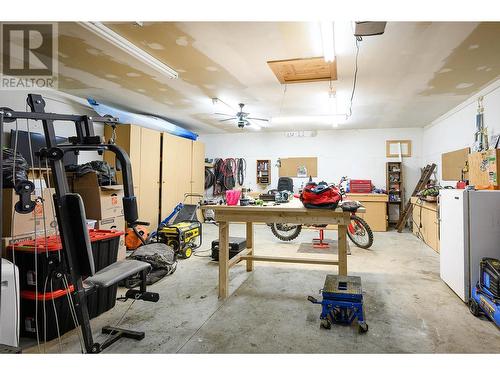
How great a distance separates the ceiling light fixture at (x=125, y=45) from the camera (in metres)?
2.45

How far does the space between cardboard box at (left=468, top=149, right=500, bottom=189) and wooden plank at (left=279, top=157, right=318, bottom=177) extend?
4.42 meters

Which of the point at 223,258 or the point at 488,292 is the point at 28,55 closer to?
the point at 223,258

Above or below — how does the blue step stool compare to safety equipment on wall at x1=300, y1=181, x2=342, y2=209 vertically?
below

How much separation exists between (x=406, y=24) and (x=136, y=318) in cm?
372

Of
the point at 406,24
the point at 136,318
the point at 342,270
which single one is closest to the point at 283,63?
the point at 406,24

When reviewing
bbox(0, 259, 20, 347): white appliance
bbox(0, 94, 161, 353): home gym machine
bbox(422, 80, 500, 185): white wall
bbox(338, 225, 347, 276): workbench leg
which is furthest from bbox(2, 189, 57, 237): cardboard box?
bbox(422, 80, 500, 185): white wall

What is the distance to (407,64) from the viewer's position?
138 inches

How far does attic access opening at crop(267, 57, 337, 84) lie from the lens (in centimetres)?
346

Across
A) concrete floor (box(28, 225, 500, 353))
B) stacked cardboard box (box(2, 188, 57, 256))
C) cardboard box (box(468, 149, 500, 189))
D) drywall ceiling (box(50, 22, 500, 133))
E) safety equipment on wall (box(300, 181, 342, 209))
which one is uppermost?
drywall ceiling (box(50, 22, 500, 133))

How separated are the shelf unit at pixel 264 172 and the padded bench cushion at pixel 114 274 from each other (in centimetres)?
665

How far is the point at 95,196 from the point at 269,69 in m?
2.81

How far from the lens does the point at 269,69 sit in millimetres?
3727

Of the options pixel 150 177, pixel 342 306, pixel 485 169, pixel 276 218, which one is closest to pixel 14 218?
pixel 276 218

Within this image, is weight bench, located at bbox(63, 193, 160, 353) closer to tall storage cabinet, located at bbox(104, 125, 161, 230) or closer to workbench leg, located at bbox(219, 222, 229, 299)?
workbench leg, located at bbox(219, 222, 229, 299)
